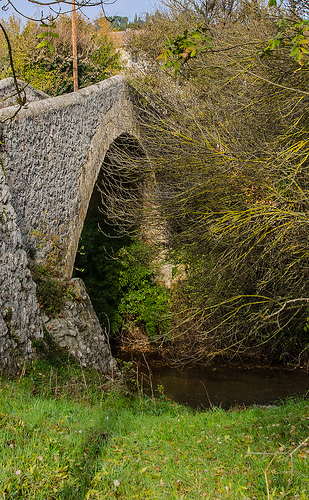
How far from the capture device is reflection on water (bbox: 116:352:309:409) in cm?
715

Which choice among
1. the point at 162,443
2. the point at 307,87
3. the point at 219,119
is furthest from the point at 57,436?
the point at 219,119

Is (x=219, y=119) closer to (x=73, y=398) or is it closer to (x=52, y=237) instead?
(x=52, y=237)

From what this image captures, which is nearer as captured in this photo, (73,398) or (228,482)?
(228,482)

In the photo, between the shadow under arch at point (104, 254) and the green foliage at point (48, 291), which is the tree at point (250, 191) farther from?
the shadow under arch at point (104, 254)

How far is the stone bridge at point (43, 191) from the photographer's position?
5.18 metres

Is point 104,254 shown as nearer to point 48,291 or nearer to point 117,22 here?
point 48,291

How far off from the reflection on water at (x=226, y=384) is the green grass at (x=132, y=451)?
269 centimetres

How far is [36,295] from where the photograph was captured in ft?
19.3

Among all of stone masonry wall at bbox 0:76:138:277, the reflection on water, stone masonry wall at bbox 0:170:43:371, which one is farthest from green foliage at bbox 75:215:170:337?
stone masonry wall at bbox 0:170:43:371

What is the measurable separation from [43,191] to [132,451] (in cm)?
419

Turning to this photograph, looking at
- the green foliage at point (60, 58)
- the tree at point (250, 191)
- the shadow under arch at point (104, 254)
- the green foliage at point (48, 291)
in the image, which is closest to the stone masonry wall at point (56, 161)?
the green foliage at point (48, 291)

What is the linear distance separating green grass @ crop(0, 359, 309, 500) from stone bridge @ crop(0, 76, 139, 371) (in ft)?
3.28

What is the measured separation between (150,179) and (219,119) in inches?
115

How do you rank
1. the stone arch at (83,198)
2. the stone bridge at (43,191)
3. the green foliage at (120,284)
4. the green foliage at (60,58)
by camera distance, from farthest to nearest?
the green foliage at (60,58), the green foliage at (120,284), the stone arch at (83,198), the stone bridge at (43,191)
